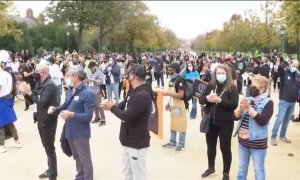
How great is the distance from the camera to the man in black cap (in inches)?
196

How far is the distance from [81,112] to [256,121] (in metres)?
2.34

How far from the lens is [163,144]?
9.48 metres

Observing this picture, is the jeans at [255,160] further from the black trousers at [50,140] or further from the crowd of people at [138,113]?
the black trousers at [50,140]

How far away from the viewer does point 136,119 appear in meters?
5.09

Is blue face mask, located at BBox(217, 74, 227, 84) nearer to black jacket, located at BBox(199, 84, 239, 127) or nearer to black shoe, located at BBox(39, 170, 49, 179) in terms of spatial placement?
black jacket, located at BBox(199, 84, 239, 127)

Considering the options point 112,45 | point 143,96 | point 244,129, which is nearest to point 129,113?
point 143,96

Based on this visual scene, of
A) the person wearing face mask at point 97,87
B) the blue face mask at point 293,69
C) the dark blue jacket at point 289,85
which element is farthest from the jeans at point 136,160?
the person wearing face mask at point 97,87

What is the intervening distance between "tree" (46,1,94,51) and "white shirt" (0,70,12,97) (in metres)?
43.7

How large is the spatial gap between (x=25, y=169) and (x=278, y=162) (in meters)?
4.64

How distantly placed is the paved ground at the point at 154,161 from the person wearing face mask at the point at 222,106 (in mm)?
738

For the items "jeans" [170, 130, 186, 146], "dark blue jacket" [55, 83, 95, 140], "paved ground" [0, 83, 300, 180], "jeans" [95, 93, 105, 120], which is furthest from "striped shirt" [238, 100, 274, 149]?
"jeans" [95, 93, 105, 120]

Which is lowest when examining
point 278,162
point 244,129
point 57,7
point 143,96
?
point 278,162

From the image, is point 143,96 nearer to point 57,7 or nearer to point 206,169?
point 206,169

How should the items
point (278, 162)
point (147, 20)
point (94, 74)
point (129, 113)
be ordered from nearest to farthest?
point (129, 113) < point (278, 162) < point (94, 74) < point (147, 20)
